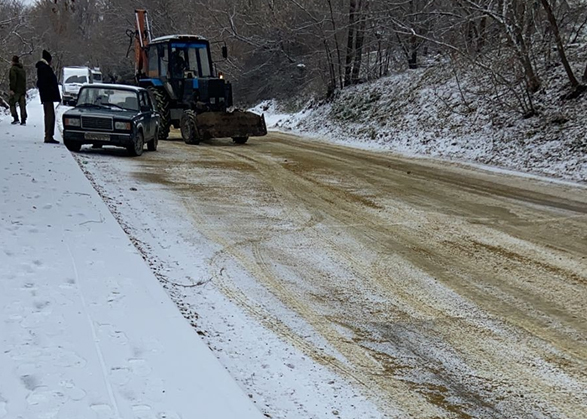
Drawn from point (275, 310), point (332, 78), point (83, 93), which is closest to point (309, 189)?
point (275, 310)

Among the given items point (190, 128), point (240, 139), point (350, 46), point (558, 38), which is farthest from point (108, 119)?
point (350, 46)

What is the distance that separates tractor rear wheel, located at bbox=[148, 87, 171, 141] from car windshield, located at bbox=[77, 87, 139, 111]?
4.34 m

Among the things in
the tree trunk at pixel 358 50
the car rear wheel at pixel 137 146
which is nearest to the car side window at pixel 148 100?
the car rear wheel at pixel 137 146

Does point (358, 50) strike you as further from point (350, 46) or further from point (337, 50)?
point (337, 50)

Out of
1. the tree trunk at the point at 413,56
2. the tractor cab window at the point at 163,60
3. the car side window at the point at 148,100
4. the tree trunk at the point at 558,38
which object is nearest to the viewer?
the tree trunk at the point at 558,38

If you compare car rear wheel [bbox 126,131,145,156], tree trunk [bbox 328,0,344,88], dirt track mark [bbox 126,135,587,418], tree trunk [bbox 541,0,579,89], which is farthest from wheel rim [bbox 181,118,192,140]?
tree trunk [bbox 328,0,344,88]

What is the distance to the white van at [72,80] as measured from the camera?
3991 centimetres

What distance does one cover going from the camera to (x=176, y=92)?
19438 mm

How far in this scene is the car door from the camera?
14637 mm

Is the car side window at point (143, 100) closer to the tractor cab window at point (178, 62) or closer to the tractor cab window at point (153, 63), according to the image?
the tractor cab window at point (178, 62)

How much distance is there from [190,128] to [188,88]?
1963 mm

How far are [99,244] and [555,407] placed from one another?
4480 millimetres

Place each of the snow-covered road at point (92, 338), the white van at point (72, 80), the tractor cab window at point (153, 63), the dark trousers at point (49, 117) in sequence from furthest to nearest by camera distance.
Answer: the white van at point (72, 80), the tractor cab window at point (153, 63), the dark trousers at point (49, 117), the snow-covered road at point (92, 338)

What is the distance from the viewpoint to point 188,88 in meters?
19.4
